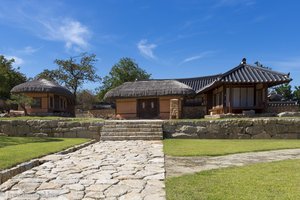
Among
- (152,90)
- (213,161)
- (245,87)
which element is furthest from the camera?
(152,90)

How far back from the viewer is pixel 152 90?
22.3m

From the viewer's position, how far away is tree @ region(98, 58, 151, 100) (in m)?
37.4

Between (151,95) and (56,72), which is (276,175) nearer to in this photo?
(151,95)

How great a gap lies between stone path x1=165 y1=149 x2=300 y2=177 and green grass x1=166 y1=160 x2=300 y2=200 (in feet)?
1.40

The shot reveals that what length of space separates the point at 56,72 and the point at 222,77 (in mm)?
24352

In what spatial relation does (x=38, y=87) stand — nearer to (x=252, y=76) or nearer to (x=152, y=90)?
(x=152, y=90)

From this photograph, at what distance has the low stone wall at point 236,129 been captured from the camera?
40.7 ft

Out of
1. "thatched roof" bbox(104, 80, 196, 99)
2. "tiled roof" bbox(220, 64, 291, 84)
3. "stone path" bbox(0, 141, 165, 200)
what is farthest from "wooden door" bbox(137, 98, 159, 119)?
"stone path" bbox(0, 141, 165, 200)

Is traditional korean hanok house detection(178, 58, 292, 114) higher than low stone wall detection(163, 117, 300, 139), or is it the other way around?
traditional korean hanok house detection(178, 58, 292, 114)

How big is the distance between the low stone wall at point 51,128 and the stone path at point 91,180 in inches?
235

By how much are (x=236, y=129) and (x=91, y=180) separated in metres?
9.03

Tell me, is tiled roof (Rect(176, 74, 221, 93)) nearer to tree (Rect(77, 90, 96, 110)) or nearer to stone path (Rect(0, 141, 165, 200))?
tree (Rect(77, 90, 96, 110))

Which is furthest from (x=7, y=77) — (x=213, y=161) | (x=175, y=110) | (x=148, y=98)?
(x=213, y=161)

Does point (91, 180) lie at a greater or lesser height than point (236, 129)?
lesser
